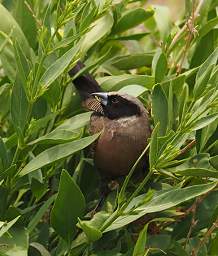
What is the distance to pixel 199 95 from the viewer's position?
5.45 ft

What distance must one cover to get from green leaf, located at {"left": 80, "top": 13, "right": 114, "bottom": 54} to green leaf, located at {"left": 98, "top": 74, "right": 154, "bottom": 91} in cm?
10

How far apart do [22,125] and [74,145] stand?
123mm

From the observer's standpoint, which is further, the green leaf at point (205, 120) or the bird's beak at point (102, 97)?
the bird's beak at point (102, 97)

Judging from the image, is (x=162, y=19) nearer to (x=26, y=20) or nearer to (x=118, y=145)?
(x=26, y=20)

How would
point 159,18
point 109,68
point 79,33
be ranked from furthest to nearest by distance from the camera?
point 159,18
point 109,68
point 79,33

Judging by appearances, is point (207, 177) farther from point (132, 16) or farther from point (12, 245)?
point (132, 16)

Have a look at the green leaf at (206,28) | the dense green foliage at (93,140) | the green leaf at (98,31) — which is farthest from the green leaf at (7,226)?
the green leaf at (206,28)

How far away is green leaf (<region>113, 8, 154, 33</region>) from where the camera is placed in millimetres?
2100

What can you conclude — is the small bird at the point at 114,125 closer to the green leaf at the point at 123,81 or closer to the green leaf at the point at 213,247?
the green leaf at the point at 123,81

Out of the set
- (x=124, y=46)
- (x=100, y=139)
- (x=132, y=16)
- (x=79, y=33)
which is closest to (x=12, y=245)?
(x=100, y=139)

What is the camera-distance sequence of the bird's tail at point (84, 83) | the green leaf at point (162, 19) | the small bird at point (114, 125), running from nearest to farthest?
the small bird at point (114, 125) < the bird's tail at point (84, 83) < the green leaf at point (162, 19)

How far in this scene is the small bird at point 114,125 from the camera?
1800mm

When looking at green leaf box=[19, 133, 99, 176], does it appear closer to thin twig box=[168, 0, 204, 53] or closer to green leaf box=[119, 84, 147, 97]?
green leaf box=[119, 84, 147, 97]

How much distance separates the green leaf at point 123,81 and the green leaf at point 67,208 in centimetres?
41
